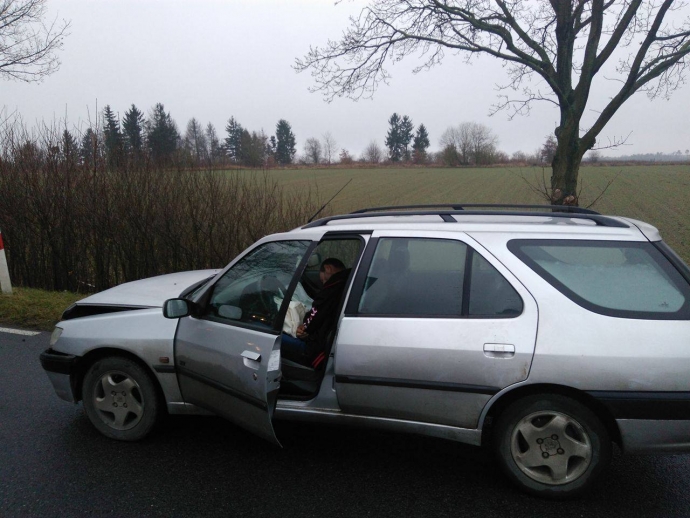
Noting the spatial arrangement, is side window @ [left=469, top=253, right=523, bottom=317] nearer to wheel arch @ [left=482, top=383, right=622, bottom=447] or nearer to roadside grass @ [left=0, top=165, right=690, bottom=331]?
wheel arch @ [left=482, top=383, right=622, bottom=447]

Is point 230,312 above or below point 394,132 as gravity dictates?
below

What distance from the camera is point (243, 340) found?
3557 mm

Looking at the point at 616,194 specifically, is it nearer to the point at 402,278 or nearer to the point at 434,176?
the point at 434,176

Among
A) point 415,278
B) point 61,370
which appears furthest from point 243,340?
point 61,370

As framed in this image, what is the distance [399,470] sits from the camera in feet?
11.9

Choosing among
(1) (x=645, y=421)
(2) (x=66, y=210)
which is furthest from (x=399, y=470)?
(2) (x=66, y=210)

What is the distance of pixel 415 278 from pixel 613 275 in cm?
116

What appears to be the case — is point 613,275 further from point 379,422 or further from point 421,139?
point 421,139

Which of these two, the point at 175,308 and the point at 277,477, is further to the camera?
the point at 175,308

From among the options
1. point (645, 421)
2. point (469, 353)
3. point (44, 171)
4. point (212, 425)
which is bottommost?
point (212, 425)

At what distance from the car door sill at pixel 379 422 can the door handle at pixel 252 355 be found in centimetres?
45

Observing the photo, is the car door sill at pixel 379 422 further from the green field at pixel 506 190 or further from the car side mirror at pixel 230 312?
the green field at pixel 506 190

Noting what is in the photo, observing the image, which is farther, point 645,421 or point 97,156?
point 97,156

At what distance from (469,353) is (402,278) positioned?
654mm
